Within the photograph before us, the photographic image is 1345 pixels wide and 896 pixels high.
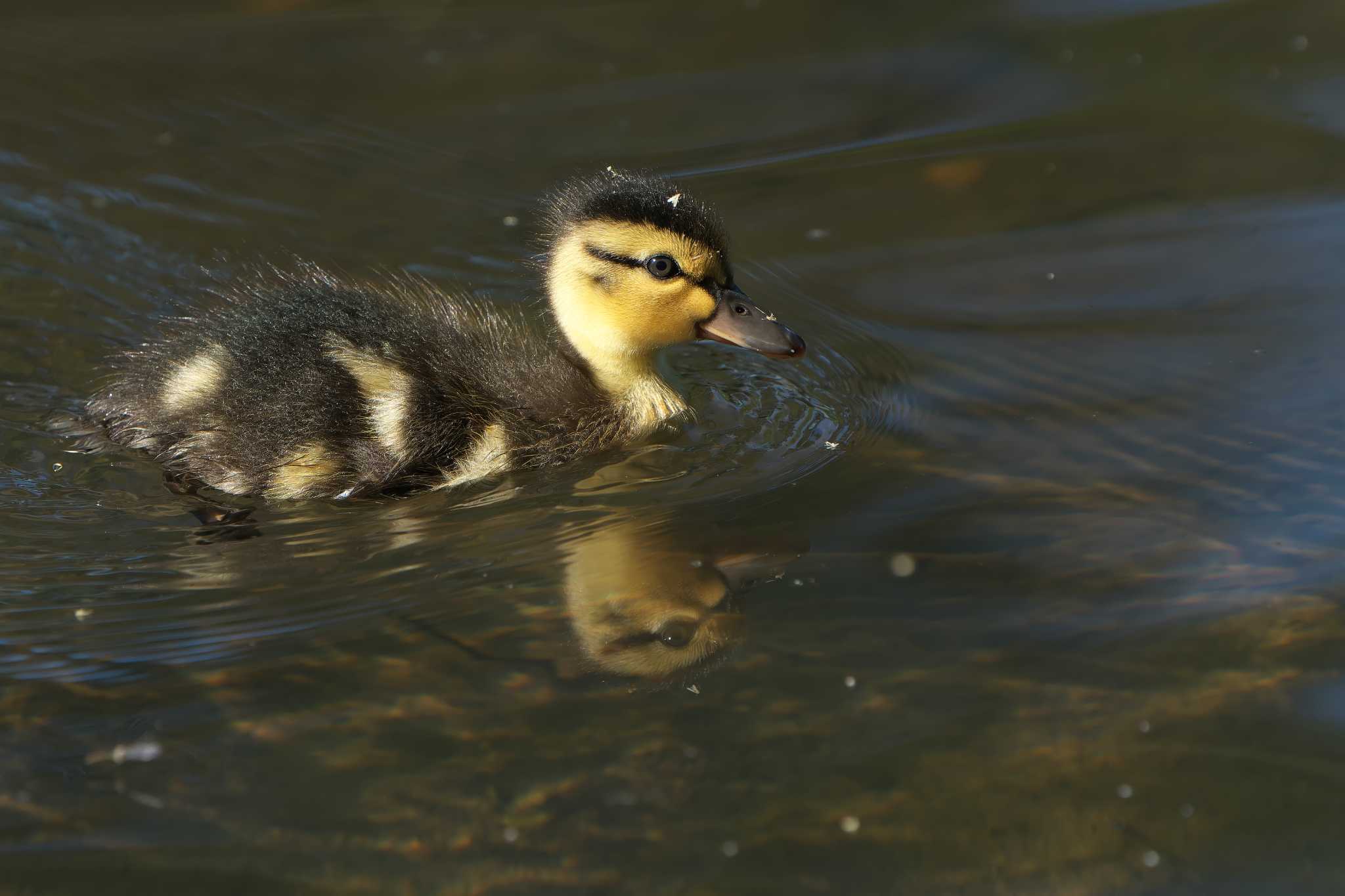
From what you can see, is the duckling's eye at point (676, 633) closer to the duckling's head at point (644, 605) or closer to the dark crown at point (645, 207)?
the duckling's head at point (644, 605)

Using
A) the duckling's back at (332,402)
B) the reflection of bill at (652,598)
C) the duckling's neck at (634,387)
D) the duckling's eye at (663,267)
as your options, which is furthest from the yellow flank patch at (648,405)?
the reflection of bill at (652,598)

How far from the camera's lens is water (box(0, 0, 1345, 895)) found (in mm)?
2271

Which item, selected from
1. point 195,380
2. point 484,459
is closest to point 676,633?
point 484,459

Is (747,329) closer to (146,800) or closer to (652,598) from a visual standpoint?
(652,598)

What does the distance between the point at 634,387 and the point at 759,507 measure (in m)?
0.63

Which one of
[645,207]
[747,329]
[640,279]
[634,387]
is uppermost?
[645,207]

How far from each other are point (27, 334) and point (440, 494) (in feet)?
4.50

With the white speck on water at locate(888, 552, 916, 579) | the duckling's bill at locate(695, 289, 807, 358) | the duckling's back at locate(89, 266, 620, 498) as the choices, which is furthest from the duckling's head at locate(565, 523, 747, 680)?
the duckling's bill at locate(695, 289, 807, 358)

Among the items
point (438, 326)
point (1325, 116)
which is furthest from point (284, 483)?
point (1325, 116)

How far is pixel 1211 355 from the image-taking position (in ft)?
12.1

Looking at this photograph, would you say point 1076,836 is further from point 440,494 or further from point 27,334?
point 27,334

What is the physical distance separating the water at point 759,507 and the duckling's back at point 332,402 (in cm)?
8

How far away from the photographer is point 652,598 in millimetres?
2824

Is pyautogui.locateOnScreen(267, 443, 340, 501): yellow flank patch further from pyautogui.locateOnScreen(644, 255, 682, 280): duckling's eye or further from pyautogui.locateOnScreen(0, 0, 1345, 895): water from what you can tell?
pyautogui.locateOnScreen(644, 255, 682, 280): duckling's eye
